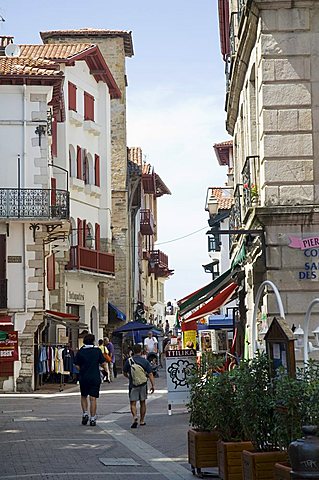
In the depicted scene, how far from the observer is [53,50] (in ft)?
154

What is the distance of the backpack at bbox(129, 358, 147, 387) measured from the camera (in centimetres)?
2005

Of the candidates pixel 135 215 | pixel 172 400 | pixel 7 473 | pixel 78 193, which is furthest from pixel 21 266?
pixel 135 215

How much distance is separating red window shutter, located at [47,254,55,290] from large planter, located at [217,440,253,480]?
2767 cm

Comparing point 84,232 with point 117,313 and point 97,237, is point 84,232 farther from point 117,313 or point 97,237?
point 117,313

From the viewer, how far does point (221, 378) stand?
12219 mm

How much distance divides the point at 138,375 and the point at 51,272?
2011 cm

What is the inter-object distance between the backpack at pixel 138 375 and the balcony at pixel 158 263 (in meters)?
52.8

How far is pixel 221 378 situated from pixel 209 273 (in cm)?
5446

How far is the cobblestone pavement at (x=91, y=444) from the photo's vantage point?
13633mm

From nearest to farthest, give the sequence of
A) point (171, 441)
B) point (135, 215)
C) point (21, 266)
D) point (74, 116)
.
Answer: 1. point (171, 441)
2. point (21, 266)
3. point (74, 116)
4. point (135, 215)

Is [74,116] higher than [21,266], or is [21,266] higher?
[74,116]

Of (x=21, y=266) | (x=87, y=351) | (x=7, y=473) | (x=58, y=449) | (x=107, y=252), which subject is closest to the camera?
(x=7, y=473)

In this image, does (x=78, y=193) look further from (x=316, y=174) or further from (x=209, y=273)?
(x=316, y=174)

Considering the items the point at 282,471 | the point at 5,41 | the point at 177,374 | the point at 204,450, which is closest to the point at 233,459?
the point at 204,450
